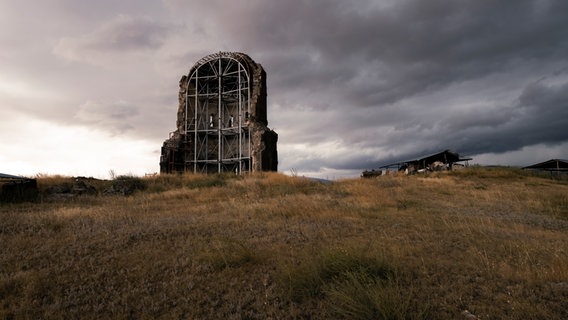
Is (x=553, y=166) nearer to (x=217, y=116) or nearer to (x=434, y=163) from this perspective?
(x=434, y=163)

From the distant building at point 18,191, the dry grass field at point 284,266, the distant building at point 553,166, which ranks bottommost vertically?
the dry grass field at point 284,266

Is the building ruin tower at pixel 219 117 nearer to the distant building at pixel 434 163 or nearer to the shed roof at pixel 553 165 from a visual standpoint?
the distant building at pixel 434 163

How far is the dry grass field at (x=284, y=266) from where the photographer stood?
10.8ft

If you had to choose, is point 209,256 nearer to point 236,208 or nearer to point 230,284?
point 230,284

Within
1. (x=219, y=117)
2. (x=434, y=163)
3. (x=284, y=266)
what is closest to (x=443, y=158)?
(x=434, y=163)

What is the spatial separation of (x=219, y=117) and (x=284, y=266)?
2733 centimetres

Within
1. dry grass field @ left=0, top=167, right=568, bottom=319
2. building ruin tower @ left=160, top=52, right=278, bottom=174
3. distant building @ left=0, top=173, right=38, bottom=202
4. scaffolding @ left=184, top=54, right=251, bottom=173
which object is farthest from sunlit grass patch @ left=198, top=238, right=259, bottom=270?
scaffolding @ left=184, top=54, right=251, bottom=173

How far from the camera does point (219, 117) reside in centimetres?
3008

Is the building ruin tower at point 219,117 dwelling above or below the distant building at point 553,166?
above

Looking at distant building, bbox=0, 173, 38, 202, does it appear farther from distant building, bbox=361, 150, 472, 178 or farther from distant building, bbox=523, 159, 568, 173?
distant building, bbox=523, 159, 568, 173

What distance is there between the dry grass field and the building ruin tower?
68.1ft

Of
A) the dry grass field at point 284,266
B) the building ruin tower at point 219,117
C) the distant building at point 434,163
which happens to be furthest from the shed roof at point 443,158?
the dry grass field at point 284,266

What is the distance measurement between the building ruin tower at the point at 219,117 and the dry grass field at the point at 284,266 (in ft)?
68.1

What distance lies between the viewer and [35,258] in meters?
4.92
